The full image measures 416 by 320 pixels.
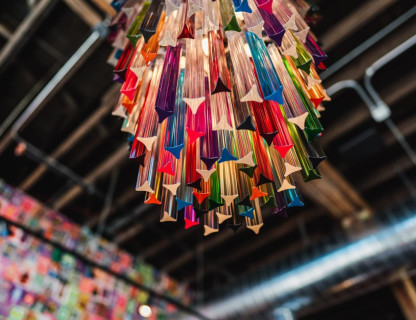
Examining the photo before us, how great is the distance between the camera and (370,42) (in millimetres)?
2371

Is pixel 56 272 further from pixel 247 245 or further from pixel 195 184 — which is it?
pixel 195 184

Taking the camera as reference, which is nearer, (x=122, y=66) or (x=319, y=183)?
(x=122, y=66)

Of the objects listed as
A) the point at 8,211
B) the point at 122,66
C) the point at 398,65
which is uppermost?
the point at 122,66

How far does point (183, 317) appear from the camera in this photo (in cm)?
362

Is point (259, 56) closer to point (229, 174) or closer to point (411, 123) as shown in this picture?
point (229, 174)

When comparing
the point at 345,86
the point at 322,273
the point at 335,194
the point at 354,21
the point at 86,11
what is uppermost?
the point at 86,11

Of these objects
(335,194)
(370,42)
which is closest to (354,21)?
(370,42)

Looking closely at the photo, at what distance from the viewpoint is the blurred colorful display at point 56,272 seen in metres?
2.86

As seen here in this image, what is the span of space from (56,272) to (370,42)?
11.1ft

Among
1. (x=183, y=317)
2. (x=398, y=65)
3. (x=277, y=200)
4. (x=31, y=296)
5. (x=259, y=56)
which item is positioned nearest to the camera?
(x=259, y=56)

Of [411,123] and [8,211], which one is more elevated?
[8,211]

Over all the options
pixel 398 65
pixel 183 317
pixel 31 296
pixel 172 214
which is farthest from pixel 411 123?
pixel 31 296

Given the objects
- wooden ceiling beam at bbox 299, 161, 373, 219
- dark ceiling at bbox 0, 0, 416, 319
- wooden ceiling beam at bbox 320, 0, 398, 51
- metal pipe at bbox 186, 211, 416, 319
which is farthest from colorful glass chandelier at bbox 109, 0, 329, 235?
metal pipe at bbox 186, 211, 416, 319

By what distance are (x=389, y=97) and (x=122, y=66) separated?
248 centimetres
